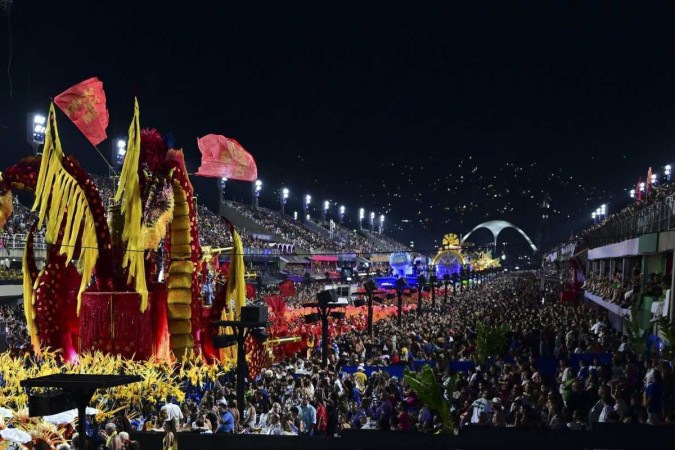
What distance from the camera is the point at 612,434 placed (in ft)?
27.1

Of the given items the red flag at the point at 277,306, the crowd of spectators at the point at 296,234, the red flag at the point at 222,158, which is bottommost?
the crowd of spectators at the point at 296,234

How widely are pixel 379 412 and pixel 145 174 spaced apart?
8.84m

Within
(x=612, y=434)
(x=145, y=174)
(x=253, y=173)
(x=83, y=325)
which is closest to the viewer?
(x=612, y=434)

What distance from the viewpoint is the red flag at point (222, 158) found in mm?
19812

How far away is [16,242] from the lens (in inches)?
1500

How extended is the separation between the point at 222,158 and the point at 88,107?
3585 millimetres

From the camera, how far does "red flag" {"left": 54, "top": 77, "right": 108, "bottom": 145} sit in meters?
17.8

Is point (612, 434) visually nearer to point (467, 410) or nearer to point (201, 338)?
point (467, 410)

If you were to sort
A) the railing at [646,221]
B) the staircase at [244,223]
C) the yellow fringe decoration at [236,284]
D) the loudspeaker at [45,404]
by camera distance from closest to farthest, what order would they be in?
the loudspeaker at [45,404], the railing at [646,221], the yellow fringe decoration at [236,284], the staircase at [244,223]

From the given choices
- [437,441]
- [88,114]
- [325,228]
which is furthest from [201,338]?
[325,228]

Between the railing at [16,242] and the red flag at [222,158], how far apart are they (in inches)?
779

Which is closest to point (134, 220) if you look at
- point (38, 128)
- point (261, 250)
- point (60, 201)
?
point (60, 201)

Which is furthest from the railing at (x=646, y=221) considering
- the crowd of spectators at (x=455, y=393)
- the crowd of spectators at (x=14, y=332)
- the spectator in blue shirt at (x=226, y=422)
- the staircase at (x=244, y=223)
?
the staircase at (x=244, y=223)

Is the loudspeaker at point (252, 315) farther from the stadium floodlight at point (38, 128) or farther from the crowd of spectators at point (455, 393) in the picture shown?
the stadium floodlight at point (38, 128)
